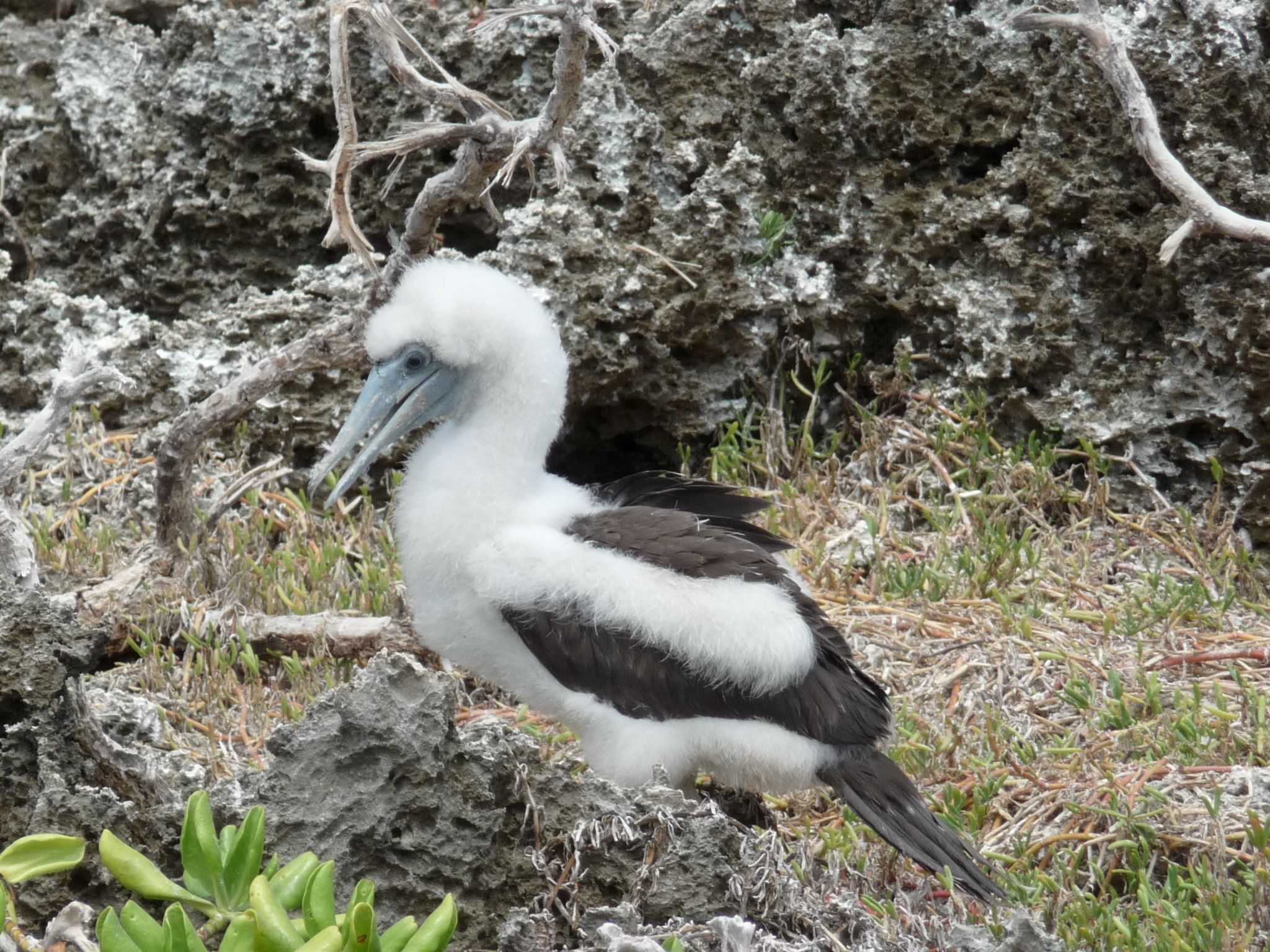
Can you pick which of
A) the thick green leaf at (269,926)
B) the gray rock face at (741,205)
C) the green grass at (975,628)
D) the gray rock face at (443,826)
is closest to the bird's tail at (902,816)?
the green grass at (975,628)

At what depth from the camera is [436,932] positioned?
1.77m

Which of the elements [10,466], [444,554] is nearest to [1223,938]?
[444,554]

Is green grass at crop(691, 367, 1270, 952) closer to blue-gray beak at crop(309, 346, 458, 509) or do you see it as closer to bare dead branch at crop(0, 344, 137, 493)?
blue-gray beak at crop(309, 346, 458, 509)

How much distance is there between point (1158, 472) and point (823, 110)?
174 cm

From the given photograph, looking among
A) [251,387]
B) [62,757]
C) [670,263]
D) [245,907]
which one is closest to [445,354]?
[251,387]

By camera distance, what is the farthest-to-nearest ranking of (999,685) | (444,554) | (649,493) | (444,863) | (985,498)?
(985,498)
(999,685)
(649,493)
(444,554)
(444,863)

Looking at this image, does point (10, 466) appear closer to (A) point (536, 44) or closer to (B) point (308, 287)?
(B) point (308, 287)

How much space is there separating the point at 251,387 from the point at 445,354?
106cm

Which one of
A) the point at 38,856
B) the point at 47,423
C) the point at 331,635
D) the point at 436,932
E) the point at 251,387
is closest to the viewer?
the point at 436,932

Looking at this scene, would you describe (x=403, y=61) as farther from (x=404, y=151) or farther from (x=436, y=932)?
(x=436, y=932)

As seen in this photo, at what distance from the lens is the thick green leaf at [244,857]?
195 centimetres

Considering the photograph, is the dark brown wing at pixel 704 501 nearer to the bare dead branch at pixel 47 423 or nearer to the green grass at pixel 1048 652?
the green grass at pixel 1048 652

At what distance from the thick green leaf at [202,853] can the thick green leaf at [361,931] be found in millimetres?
290

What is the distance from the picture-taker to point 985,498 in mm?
4773
